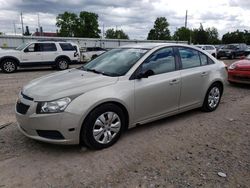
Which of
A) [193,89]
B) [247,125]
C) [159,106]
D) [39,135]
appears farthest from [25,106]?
[247,125]

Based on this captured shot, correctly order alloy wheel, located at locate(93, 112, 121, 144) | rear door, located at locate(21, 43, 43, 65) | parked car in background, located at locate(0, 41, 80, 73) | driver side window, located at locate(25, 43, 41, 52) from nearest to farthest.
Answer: alloy wheel, located at locate(93, 112, 121, 144) < parked car in background, located at locate(0, 41, 80, 73) < rear door, located at locate(21, 43, 43, 65) < driver side window, located at locate(25, 43, 41, 52)

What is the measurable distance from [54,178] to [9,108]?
3.46 meters

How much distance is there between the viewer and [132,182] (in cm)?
305

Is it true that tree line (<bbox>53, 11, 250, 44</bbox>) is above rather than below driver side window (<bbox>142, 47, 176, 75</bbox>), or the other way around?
above

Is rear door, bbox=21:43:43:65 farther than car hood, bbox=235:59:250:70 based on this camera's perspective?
Yes

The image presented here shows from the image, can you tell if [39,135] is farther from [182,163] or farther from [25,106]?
[182,163]

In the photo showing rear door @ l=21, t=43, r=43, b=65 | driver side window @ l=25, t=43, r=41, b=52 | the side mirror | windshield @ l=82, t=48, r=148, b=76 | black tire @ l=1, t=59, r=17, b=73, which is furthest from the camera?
driver side window @ l=25, t=43, r=41, b=52

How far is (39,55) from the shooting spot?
14352mm

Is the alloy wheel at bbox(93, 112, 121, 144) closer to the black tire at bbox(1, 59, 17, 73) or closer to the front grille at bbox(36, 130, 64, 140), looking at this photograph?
the front grille at bbox(36, 130, 64, 140)

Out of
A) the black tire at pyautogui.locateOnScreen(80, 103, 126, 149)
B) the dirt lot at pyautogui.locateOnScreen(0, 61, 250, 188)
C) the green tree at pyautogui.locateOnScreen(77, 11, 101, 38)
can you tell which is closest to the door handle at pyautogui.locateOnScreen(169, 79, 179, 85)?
the dirt lot at pyautogui.locateOnScreen(0, 61, 250, 188)

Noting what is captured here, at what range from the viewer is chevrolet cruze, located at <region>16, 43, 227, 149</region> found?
11.5 feet

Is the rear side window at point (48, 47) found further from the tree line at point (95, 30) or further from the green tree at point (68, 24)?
A: the green tree at point (68, 24)

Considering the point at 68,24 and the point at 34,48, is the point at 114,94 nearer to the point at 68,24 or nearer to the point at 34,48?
the point at 34,48

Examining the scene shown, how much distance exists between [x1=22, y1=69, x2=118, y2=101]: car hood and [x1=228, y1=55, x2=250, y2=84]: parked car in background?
19.2 feet
